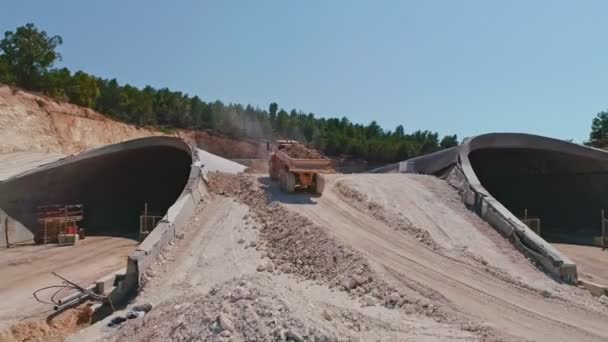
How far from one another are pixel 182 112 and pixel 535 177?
146 feet

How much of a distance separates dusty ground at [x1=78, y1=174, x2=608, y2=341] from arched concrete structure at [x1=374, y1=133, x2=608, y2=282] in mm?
Answer: 2372

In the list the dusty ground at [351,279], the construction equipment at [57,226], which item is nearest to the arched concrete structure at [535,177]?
the dusty ground at [351,279]

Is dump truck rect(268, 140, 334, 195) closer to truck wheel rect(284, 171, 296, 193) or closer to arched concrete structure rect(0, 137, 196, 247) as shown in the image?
truck wheel rect(284, 171, 296, 193)

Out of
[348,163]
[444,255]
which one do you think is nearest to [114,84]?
[348,163]

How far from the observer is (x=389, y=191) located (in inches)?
714

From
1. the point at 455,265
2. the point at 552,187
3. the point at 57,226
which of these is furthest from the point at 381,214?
the point at 57,226

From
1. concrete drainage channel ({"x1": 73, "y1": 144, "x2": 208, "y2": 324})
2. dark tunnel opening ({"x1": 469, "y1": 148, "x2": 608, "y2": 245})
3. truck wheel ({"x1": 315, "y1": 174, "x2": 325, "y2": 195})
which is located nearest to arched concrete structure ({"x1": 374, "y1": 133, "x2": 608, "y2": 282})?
dark tunnel opening ({"x1": 469, "y1": 148, "x2": 608, "y2": 245})

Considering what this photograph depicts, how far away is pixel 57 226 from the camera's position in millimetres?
20172

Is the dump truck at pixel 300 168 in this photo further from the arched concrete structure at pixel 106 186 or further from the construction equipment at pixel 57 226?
the construction equipment at pixel 57 226

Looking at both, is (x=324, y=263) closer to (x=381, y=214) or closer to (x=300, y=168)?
(x=381, y=214)

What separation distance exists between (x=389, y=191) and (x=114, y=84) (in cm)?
4473

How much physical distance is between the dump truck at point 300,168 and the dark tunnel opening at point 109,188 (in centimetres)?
652

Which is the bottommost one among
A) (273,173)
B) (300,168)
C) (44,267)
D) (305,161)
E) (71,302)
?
(44,267)

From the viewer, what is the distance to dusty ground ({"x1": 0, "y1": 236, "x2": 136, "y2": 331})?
11507 millimetres
